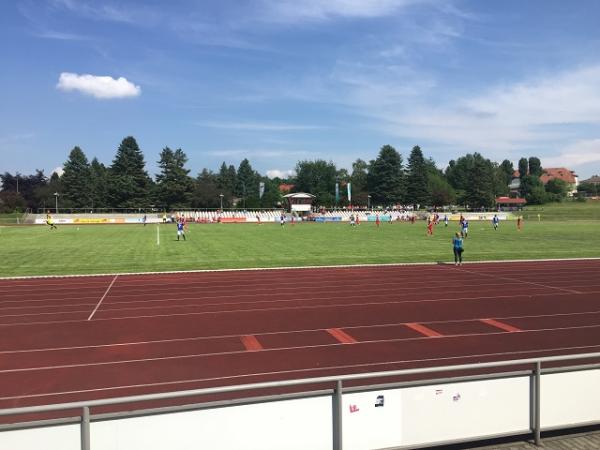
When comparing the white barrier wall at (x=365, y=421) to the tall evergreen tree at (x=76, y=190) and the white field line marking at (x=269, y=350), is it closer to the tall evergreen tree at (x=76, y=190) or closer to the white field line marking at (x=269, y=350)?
the white field line marking at (x=269, y=350)

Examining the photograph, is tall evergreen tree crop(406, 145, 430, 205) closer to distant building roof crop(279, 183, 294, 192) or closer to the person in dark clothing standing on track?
distant building roof crop(279, 183, 294, 192)

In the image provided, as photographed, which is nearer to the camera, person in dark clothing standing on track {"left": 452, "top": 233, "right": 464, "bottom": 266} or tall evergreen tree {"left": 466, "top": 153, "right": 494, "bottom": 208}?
person in dark clothing standing on track {"left": 452, "top": 233, "right": 464, "bottom": 266}

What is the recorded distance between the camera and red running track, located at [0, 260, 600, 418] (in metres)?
8.55

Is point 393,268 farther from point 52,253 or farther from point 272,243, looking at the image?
point 52,253

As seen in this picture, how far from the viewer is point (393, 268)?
68.6 feet

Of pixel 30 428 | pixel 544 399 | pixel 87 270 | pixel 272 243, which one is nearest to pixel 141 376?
pixel 30 428

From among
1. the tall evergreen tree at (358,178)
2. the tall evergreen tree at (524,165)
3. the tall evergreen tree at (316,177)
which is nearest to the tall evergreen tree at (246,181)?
the tall evergreen tree at (316,177)

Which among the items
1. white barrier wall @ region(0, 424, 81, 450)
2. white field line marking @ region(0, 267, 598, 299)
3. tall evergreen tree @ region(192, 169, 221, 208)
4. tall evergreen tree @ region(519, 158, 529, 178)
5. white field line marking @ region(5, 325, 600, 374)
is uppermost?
tall evergreen tree @ region(519, 158, 529, 178)

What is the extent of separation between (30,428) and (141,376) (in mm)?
4503

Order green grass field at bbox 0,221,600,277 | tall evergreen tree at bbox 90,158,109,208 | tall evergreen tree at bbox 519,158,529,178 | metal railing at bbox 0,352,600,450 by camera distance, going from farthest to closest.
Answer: tall evergreen tree at bbox 519,158,529,178
tall evergreen tree at bbox 90,158,109,208
green grass field at bbox 0,221,600,277
metal railing at bbox 0,352,600,450

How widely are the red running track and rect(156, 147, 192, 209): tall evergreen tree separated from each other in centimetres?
7836

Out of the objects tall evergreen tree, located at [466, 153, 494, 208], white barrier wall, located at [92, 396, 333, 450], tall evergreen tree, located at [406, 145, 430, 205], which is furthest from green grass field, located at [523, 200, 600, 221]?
white barrier wall, located at [92, 396, 333, 450]

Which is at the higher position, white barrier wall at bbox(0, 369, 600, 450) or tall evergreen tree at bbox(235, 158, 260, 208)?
tall evergreen tree at bbox(235, 158, 260, 208)

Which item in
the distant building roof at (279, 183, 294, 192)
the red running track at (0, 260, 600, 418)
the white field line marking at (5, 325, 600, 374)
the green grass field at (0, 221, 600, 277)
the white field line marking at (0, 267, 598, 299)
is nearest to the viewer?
the red running track at (0, 260, 600, 418)
